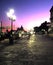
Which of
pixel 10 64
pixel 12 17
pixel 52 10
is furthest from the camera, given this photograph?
pixel 52 10

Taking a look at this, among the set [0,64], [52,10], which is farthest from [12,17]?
[52,10]

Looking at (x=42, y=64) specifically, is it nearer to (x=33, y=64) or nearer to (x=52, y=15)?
(x=33, y=64)

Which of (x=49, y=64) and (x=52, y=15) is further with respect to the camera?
(x=52, y=15)

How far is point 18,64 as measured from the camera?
14.2 meters

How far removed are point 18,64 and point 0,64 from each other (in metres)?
1.00

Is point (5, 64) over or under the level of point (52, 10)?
under

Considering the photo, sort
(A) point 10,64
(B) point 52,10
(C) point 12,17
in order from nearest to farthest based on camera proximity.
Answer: (A) point 10,64 < (C) point 12,17 < (B) point 52,10

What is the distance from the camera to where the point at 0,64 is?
46.8 ft

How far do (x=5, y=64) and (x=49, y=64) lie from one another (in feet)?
8.05

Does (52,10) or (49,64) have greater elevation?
(52,10)

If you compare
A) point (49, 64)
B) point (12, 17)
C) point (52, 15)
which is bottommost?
point (49, 64)

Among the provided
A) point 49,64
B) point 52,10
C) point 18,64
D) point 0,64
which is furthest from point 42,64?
point 52,10

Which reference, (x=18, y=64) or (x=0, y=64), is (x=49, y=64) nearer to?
(x=18, y=64)

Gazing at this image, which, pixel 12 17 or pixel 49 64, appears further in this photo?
pixel 12 17
